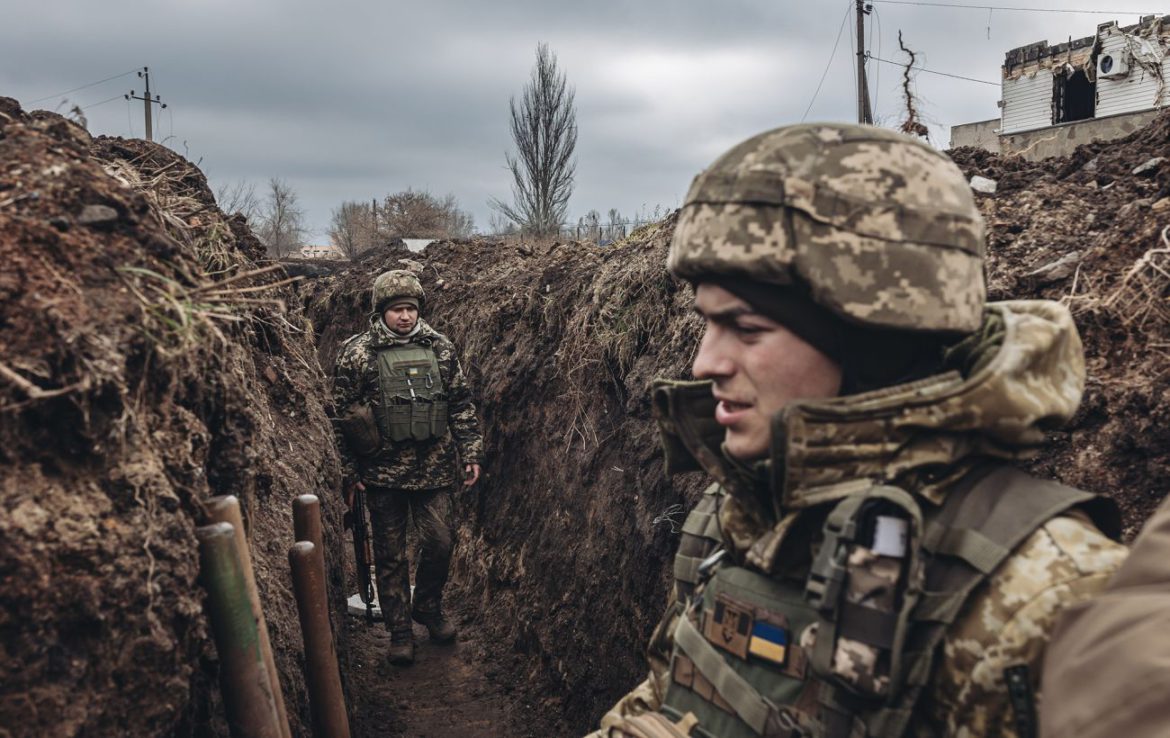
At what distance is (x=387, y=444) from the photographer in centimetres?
641

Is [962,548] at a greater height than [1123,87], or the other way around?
[1123,87]

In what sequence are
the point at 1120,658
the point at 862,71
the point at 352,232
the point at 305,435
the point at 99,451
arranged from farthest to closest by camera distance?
the point at 352,232 → the point at 862,71 → the point at 305,435 → the point at 99,451 → the point at 1120,658

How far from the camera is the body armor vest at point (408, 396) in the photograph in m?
6.38

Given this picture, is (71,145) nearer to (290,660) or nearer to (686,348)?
(290,660)

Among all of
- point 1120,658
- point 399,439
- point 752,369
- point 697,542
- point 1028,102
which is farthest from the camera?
point 1028,102

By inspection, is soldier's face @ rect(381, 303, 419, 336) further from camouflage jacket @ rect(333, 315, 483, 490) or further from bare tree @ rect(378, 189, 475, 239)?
bare tree @ rect(378, 189, 475, 239)

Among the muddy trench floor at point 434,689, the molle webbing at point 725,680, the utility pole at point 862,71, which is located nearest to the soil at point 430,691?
the muddy trench floor at point 434,689

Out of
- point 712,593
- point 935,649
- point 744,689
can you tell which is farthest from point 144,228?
point 935,649

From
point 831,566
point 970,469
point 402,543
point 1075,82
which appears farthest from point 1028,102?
point 831,566

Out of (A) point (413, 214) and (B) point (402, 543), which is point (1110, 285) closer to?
(B) point (402, 543)

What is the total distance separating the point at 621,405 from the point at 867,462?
4559mm

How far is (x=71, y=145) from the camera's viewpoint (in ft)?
8.34

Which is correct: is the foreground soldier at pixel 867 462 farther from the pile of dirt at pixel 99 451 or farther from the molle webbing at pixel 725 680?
the pile of dirt at pixel 99 451

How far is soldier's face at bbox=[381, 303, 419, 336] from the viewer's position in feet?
21.4
